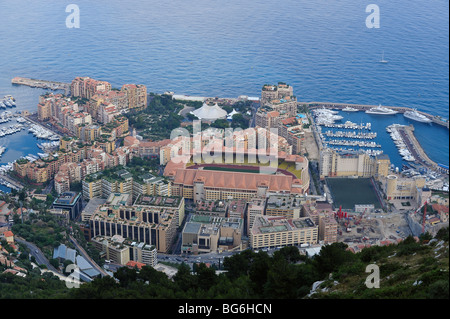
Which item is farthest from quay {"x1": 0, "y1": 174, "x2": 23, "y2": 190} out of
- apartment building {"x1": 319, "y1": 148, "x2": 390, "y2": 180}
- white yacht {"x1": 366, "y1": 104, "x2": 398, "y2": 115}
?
white yacht {"x1": 366, "y1": 104, "x2": 398, "y2": 115}

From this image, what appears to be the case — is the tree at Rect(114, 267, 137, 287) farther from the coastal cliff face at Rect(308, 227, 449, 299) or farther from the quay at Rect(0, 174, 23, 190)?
the quay at Rect(0, 174, 23, 190)

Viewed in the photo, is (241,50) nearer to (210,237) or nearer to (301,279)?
(210,237)

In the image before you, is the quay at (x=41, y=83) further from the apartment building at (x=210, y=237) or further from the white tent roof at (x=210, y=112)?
the apartment building at (x=210, y=237)

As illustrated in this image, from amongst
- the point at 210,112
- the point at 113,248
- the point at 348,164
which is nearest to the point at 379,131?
the point at 348,164

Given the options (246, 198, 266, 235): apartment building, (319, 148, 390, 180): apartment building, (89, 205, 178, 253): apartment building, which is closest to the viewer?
(89, 205, 178, 253): apartment building

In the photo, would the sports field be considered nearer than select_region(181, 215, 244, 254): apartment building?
No
